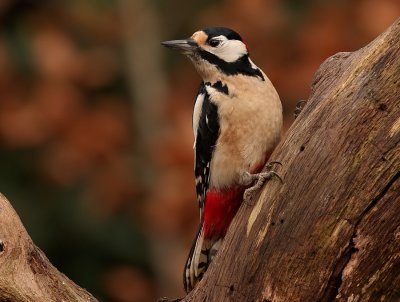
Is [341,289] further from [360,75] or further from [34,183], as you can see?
[34,183]

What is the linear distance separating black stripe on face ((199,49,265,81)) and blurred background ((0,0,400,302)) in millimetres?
4567

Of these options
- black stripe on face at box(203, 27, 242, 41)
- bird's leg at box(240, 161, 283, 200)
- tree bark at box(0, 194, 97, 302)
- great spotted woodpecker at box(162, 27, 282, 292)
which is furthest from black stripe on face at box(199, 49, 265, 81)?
tree bark at box(0, 194, 97, 302)

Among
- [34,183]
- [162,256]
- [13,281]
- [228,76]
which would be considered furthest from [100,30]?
[13,281]

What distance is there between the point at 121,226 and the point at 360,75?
6955 millimetres

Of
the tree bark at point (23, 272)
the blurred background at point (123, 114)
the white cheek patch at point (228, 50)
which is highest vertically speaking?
the blurred background at point (123, 114)

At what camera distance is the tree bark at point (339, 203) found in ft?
14.9

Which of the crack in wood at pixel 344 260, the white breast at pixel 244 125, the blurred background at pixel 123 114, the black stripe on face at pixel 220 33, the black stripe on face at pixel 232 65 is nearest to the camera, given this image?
the crack in wood at pixel 344 260

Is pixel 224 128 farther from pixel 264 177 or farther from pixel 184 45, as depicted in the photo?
pixel 264 177

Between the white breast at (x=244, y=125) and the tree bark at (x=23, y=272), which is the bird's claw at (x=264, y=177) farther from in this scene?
the tree bark at (x=23, y=272)

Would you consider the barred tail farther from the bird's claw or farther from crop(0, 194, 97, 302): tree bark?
the bird's claw

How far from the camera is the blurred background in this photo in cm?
1096

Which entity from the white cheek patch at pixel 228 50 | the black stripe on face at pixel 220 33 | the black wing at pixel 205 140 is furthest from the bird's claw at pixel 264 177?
the black stripe on face at pixel 220 33

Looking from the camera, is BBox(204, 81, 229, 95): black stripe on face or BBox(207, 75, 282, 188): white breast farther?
BBox(204, 81, 229, 95): black stripe on face

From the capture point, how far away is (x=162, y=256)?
10.9 metres
